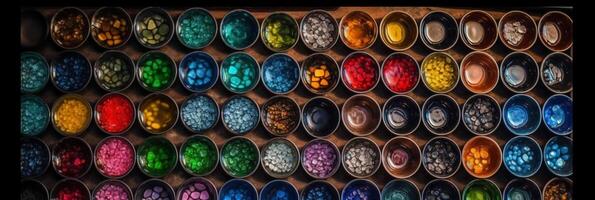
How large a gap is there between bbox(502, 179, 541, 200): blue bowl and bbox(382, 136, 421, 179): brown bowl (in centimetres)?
47

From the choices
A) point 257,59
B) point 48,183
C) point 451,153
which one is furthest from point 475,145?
point 48,183

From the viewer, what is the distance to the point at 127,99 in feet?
9.91

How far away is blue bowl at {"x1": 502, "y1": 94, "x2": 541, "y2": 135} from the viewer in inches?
124

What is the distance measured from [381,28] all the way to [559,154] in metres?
1.10

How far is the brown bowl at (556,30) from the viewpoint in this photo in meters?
3.20

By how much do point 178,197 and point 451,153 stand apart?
4.40ft

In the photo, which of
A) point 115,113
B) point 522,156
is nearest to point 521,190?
point 522,156

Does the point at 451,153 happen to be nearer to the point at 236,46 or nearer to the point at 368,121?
the point at 368,121

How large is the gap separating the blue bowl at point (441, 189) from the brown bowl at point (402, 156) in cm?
12

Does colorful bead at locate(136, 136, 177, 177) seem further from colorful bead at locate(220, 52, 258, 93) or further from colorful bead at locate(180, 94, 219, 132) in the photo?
colorful bead at locate(220, 52, 258, 93)

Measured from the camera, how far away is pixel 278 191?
10.1ft

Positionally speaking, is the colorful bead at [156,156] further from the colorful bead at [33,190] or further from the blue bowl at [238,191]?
the colorful bead at [33,190]

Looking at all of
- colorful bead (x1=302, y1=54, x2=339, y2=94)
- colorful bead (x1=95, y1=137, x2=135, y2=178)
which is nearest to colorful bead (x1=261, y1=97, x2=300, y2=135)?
colorful bead (x1=302, y1=54, x2=339, y2=94)

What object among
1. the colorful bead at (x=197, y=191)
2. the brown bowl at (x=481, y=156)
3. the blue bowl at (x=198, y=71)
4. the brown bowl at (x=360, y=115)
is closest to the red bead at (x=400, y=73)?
the brown bowl at (x=360, y=115)
